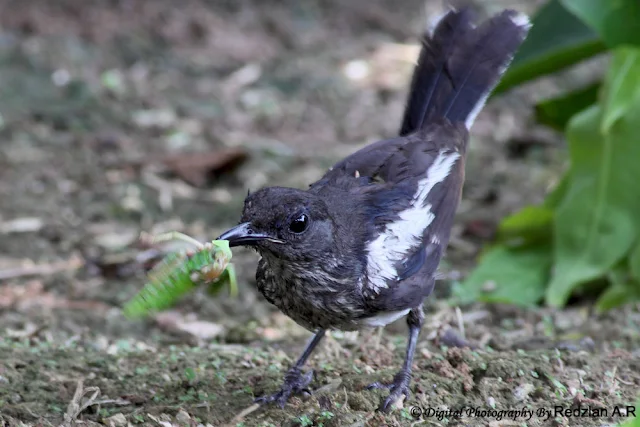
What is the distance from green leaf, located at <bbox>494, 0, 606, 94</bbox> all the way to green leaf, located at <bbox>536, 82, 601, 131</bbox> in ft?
1.71

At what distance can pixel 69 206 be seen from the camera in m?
8.13

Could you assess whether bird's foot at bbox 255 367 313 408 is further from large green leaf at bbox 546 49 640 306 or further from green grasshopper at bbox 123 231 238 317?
large green leaf at bbox 546 49 640 306

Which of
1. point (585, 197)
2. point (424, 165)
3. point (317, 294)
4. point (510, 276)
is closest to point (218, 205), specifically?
point (510, 276)

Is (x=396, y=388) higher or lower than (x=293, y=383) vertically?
lower

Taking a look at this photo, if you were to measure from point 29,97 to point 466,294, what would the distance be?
17.4 feet

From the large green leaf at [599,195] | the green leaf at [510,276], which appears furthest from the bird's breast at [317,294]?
the large green leaf at [599,195]

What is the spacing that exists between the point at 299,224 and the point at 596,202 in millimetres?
2913

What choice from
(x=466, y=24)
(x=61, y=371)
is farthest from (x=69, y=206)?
(x=466, y=24)

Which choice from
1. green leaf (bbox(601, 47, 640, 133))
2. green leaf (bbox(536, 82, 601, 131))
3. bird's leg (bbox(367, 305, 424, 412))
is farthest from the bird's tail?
green leaf (bbox(536, 82, 601, 131))

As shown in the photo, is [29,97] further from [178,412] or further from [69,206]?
[178,412]

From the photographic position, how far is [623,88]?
20.5 feet

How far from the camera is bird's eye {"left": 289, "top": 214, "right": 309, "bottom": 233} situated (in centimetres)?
433

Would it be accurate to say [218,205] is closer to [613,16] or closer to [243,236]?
[613,16]

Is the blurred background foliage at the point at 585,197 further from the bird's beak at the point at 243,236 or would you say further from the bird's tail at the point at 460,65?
the bird's beak at the point at 243,236
